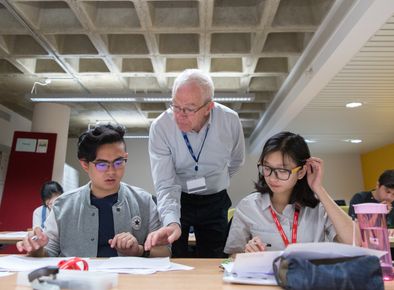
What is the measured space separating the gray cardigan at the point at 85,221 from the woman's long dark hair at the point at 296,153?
60cm

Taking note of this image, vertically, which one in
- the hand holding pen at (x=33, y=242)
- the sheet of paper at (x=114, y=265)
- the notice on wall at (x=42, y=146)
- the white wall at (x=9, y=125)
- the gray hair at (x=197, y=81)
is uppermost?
the white wall at (x=9, y=125)

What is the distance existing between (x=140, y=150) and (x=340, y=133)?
457 cm

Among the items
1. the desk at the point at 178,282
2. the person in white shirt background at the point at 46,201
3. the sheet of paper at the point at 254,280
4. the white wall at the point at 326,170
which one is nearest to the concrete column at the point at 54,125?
the person in white shirt background at the point at 46,201

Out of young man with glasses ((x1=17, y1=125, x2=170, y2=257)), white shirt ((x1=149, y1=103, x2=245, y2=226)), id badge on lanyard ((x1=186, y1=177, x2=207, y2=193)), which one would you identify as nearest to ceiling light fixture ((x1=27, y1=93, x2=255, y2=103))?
white shirt ((x1=149, y1=103, x2=245, y2=226))

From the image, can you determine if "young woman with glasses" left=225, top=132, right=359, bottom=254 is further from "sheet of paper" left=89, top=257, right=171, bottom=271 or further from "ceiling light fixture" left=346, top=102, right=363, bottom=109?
"ceiling light fixture" left=346, top=102, right=363, bottom=109

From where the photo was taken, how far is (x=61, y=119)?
238 inches

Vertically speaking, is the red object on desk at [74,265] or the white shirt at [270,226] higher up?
the white shirt at [270,226]

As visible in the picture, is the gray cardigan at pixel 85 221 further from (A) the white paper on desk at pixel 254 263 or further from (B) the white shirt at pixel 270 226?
(A) the white paper on desk at pixel 254 263

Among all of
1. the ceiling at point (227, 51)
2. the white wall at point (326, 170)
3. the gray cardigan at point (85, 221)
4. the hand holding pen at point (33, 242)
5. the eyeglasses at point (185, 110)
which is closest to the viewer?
the hand holding pen at point (33, 242)

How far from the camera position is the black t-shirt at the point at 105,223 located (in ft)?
4.71

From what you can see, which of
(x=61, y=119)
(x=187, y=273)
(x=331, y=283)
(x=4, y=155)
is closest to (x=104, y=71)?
(x=61, y=119)

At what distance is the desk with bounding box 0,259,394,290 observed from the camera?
0.81 m

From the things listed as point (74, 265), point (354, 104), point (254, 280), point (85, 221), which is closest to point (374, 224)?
point (254, 280)

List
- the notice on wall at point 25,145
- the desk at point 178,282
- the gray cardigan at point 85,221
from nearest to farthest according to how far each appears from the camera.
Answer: the desk at point 178,282 → the gray cardigan at point 85,221 → the notice on wall at point 25,145
